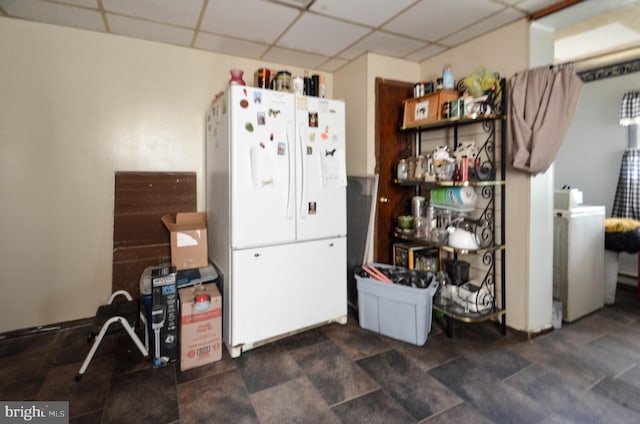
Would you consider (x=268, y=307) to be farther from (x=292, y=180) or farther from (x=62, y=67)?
(x=62, y=67)

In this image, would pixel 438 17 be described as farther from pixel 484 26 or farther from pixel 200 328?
pixel 200 328

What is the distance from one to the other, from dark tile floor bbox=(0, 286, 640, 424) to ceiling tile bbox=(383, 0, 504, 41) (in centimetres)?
241

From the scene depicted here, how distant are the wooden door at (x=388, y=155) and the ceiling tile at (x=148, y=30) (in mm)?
1740

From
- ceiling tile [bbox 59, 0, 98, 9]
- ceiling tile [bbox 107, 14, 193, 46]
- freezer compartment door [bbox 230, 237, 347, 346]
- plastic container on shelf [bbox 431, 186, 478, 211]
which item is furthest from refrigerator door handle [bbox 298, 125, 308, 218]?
ceiling tile [bbox 59, 0, 98, 9]

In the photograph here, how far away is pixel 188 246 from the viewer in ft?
8.71

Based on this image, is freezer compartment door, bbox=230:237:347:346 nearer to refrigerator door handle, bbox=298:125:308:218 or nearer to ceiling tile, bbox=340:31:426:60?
refrigerator door handle, bbox=298:125:308:218

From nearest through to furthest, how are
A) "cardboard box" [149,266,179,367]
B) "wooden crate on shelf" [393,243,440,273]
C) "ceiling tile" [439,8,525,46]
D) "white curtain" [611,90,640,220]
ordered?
"cardboard box" [149,266,179,367] < "ceiling tile" [439,8,525,46] < "wooden crate on shelf" [393,243,440,273] < "white curtain" [611,90,640,220]

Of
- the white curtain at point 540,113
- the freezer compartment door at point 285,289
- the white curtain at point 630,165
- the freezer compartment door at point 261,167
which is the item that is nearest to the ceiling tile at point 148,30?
the freezer compartment door at point 261,167

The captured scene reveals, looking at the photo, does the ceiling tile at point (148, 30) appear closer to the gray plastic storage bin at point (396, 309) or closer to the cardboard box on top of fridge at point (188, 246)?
the cardboard box on top of fridge at point (188, 246)

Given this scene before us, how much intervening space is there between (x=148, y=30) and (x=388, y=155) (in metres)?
2.29

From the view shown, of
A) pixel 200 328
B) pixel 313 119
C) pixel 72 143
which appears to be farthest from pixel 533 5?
pixel 72 143

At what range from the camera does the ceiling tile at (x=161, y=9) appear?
86.3 inches

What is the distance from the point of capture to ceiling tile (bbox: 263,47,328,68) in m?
3.06

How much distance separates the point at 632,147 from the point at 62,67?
5632mm
